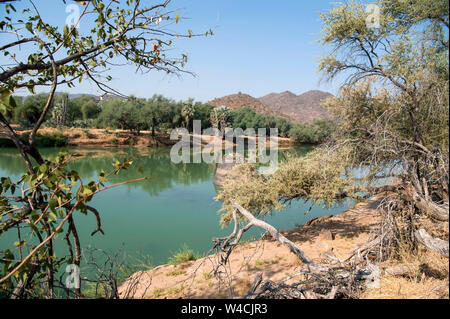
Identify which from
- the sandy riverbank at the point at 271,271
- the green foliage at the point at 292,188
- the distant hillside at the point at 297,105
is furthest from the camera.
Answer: the distant hillside at the point at 297,105

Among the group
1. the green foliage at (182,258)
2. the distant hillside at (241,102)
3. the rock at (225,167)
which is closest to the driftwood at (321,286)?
the green foliage at (182,258)

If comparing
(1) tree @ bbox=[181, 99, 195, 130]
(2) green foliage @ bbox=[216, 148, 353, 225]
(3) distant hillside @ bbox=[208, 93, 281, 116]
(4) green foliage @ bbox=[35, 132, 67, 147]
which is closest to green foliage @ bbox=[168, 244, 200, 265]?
(2) green foliage @ bbox=[216, 148, 353, 225]

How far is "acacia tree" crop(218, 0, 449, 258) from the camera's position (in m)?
3.71

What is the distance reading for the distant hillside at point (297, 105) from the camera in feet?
276

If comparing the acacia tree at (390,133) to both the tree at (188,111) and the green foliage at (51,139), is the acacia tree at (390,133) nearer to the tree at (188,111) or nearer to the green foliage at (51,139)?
the green foliage at (51,139)

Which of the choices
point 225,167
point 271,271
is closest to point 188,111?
point 225,167

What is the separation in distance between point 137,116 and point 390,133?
118 ft

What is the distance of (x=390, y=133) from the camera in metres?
3.94

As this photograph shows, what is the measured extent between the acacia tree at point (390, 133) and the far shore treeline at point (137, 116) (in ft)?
75.6

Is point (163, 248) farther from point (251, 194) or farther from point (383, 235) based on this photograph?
point (383, 235)

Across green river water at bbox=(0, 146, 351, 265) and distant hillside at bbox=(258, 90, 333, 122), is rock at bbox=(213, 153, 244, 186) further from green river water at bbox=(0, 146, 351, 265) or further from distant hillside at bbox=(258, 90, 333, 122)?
distant hillside at bbox=(258, 90, 333, 122)
